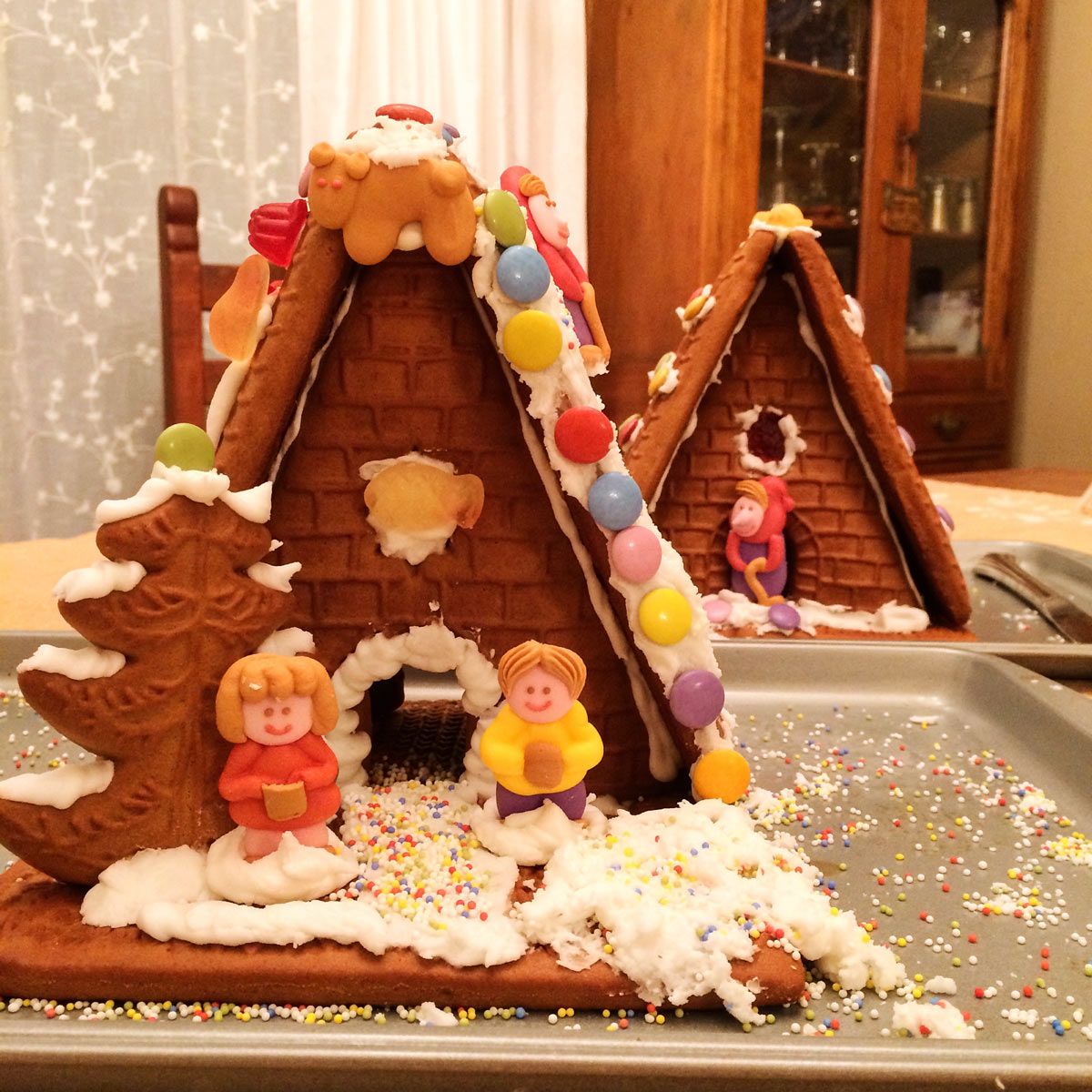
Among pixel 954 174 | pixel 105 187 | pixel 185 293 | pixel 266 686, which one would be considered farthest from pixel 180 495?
pixel 954 174

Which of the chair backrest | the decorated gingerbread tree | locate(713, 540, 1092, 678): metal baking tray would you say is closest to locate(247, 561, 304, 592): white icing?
the decorated gingerbread tree

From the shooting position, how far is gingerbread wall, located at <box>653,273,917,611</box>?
1.25m

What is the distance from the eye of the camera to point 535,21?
2.38 meters

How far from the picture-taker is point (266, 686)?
622mm

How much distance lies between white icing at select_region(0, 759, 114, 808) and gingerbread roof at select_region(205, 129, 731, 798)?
18 centimetres

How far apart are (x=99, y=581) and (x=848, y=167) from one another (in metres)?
2.38

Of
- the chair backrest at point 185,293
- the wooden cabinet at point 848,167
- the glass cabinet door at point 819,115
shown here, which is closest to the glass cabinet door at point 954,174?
the wooden cabinet at point 848,167

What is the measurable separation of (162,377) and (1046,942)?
6.32ft

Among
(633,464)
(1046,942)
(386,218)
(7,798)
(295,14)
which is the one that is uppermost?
(295,14)

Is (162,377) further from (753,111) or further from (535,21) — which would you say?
(753,111)

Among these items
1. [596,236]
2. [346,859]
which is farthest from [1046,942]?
[596,236]

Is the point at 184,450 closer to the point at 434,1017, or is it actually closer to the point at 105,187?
the point at 434,1017

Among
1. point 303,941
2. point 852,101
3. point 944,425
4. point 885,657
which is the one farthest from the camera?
point 944,425

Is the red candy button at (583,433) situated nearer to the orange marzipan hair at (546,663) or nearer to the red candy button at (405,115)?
the orange marzipan hair at (546,663)
